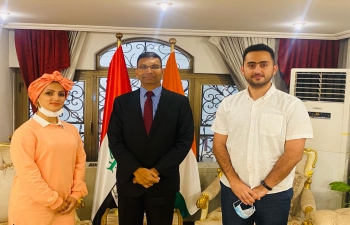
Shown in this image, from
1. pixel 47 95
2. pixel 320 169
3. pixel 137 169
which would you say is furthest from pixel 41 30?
pixel 320 169

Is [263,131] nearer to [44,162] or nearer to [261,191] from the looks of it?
[261,191]

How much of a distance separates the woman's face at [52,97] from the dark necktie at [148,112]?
49cm

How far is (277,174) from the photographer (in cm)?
163

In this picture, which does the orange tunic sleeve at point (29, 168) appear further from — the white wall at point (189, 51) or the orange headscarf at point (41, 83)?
the white wall at point (189, 51)

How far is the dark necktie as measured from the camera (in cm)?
203

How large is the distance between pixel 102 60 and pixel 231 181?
8.68 feet

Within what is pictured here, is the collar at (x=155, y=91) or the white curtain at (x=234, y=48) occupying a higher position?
the white curtain at (x=234, y=48)

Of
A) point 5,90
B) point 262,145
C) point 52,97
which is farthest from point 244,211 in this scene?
point 5,90

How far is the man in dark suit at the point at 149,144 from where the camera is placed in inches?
78.0

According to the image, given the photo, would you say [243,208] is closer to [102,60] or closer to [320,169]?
[320,169]

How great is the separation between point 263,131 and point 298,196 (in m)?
1.53

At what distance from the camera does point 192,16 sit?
2.97 metres

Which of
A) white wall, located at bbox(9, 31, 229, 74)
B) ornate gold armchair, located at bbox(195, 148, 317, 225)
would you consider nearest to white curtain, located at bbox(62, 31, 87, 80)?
white wall, located at bbox(9, 31, 229, 74)

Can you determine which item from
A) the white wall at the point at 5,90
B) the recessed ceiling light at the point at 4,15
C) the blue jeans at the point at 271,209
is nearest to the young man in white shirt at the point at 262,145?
the blue jeans at the point at 271,209
